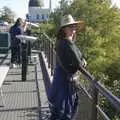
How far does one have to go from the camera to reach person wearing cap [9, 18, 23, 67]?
16719mm

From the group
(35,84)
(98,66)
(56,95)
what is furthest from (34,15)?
(56,95)

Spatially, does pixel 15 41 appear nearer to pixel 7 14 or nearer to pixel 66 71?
pixel 66 71

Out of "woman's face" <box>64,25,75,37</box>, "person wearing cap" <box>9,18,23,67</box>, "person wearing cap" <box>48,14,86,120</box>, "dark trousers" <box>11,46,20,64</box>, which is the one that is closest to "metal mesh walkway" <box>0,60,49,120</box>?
"person wearing cap" <box>48,14,86,120</box>

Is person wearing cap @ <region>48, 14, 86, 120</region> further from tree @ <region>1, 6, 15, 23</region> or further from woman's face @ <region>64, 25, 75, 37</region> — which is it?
tree @ <region>1, 6, 15, 23</region>

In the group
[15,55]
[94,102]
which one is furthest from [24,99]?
[15,55]

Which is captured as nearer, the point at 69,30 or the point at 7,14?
the point at 69,30

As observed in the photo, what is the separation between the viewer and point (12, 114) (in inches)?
376

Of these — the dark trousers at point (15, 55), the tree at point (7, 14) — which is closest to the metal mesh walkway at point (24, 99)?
the dark trousers at point (15, 55)

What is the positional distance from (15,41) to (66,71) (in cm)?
1082

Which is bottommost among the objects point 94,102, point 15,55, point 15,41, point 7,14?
point 7,14

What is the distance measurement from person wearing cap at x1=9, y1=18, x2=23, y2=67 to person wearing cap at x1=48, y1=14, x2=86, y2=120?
9765 millimetres

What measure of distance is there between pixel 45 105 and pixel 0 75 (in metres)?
1.06

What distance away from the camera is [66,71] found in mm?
6703

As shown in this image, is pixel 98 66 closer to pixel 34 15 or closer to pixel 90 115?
pixel 34 15
